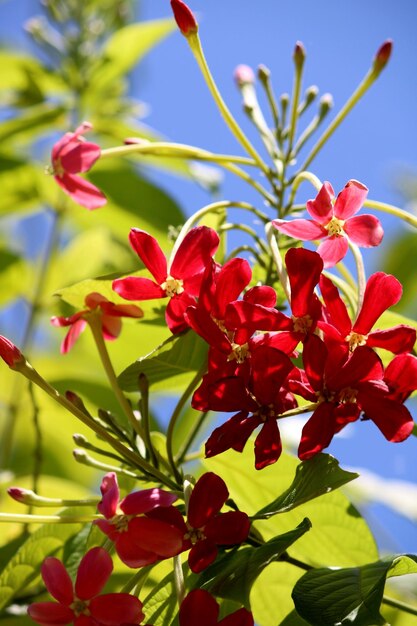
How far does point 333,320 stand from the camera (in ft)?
3.14

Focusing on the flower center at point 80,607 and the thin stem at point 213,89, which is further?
the thin stem at point 213,89

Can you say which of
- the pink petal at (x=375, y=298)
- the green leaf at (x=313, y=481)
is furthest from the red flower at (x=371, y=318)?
the green leaf at (x=313, y=481)

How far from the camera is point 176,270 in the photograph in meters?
1.04

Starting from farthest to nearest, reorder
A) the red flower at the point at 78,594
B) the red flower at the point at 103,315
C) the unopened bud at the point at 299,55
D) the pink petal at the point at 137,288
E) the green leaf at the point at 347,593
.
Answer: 1. the unopened bud at the point at 299,55
2. the red flower at the point at 103,315
3. the pink petal at the point at 137,288
4. the red flower at the point at 78,594
5. the green leaf at the point at 347,593

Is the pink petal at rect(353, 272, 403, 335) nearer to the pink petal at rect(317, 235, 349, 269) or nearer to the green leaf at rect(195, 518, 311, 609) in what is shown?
the pink petal at rect(317, 235, 349, 269)

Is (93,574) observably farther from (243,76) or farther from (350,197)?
(243,76)

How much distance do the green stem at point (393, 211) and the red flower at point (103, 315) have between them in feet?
1.07

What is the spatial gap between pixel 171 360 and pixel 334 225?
0.84 ft

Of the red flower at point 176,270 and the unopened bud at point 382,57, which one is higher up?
the unopened bud at point 382,57

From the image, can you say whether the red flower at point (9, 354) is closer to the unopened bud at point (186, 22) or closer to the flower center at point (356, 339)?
the flower center at point (356, 339)

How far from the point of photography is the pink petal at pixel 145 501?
3.03 ft

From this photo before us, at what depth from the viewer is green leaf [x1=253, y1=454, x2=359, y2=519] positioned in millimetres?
894

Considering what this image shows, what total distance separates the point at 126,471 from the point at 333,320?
33cm

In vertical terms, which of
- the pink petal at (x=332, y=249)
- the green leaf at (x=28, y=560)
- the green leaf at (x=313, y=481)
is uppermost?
the pink petal at (x=332, y=249)
